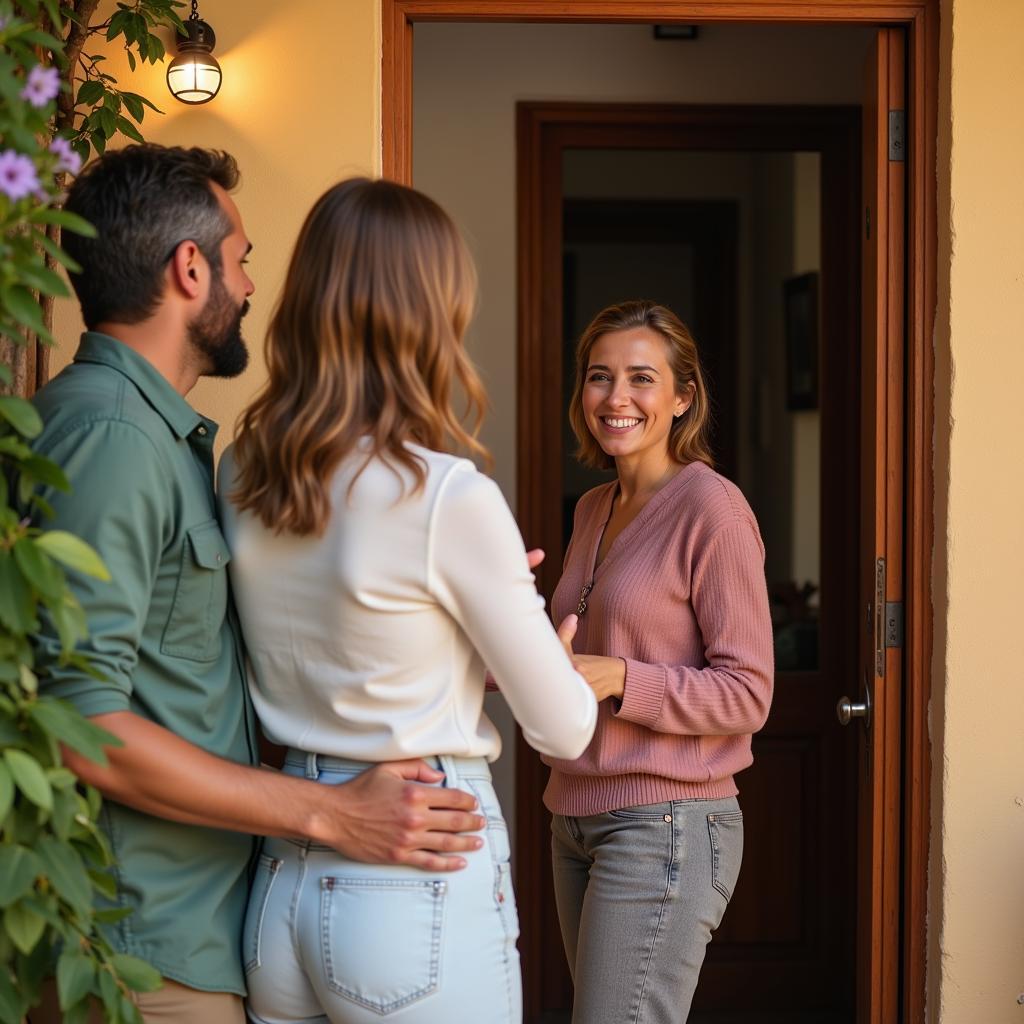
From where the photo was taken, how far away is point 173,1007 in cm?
140

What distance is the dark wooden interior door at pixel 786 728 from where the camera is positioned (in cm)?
375

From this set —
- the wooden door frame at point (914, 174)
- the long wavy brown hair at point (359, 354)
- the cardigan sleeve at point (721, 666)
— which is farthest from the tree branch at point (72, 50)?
the cardigan sleeve at point (721, 666)

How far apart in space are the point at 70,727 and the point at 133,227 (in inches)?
22.5

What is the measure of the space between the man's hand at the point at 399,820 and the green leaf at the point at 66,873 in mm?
259

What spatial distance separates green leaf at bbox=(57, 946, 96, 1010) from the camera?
1.18m

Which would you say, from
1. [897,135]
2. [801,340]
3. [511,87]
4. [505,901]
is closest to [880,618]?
[897,135]

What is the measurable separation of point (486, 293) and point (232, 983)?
8.71ft

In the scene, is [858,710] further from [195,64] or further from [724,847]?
[195,64]

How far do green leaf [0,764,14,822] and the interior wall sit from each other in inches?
107

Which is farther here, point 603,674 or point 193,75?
point 193,75

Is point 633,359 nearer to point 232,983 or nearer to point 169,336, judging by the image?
point 169,336

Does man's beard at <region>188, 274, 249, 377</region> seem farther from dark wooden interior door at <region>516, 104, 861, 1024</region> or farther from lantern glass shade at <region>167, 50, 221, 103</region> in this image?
dark wooden interior door at <region>516, 104, 861, 1024</region>

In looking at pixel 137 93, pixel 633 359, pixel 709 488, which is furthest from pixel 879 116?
pixel 137 93

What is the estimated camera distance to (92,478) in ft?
4.28
